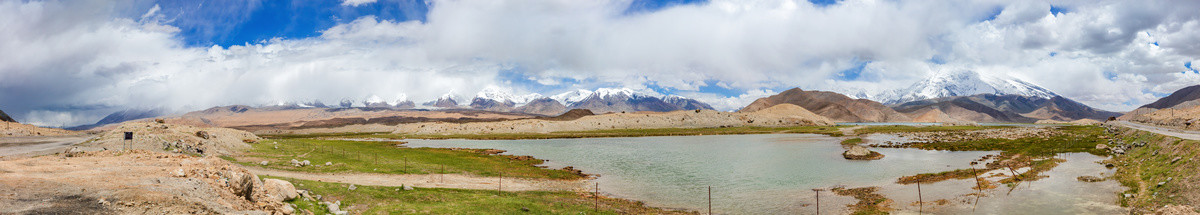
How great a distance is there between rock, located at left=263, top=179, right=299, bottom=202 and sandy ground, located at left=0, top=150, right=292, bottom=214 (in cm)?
33

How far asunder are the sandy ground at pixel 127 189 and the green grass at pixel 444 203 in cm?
292

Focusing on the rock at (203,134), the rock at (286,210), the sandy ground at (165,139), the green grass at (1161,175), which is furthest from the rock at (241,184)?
the rock at (203,134)

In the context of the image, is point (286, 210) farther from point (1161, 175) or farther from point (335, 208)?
point (1161, 175)

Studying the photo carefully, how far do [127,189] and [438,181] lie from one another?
23.5 m

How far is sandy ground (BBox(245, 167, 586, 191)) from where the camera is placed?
1286 inches

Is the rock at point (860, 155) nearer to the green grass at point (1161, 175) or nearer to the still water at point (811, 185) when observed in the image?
the still water at point (811, 185)

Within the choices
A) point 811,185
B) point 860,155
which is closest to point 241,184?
point 811,185

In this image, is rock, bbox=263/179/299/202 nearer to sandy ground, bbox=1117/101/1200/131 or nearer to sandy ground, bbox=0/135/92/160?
sandy ground, bbox=0/135/92/160

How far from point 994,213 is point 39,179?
36.1m

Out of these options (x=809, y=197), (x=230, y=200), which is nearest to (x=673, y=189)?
(x=809, y=197)

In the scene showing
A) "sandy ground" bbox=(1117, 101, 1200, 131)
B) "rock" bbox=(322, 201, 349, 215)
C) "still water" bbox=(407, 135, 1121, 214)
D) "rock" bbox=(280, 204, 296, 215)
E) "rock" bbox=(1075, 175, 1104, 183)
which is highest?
"sandy ground" bbox=(1117, 101, 1200, 131)

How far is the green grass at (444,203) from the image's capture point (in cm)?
2119

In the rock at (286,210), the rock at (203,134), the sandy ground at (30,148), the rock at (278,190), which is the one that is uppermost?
the rock at (203,134)

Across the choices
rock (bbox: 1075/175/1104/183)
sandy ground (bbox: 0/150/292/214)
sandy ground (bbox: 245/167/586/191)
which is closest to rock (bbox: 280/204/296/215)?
sandy ground (bbox: 0/150/292/214)
